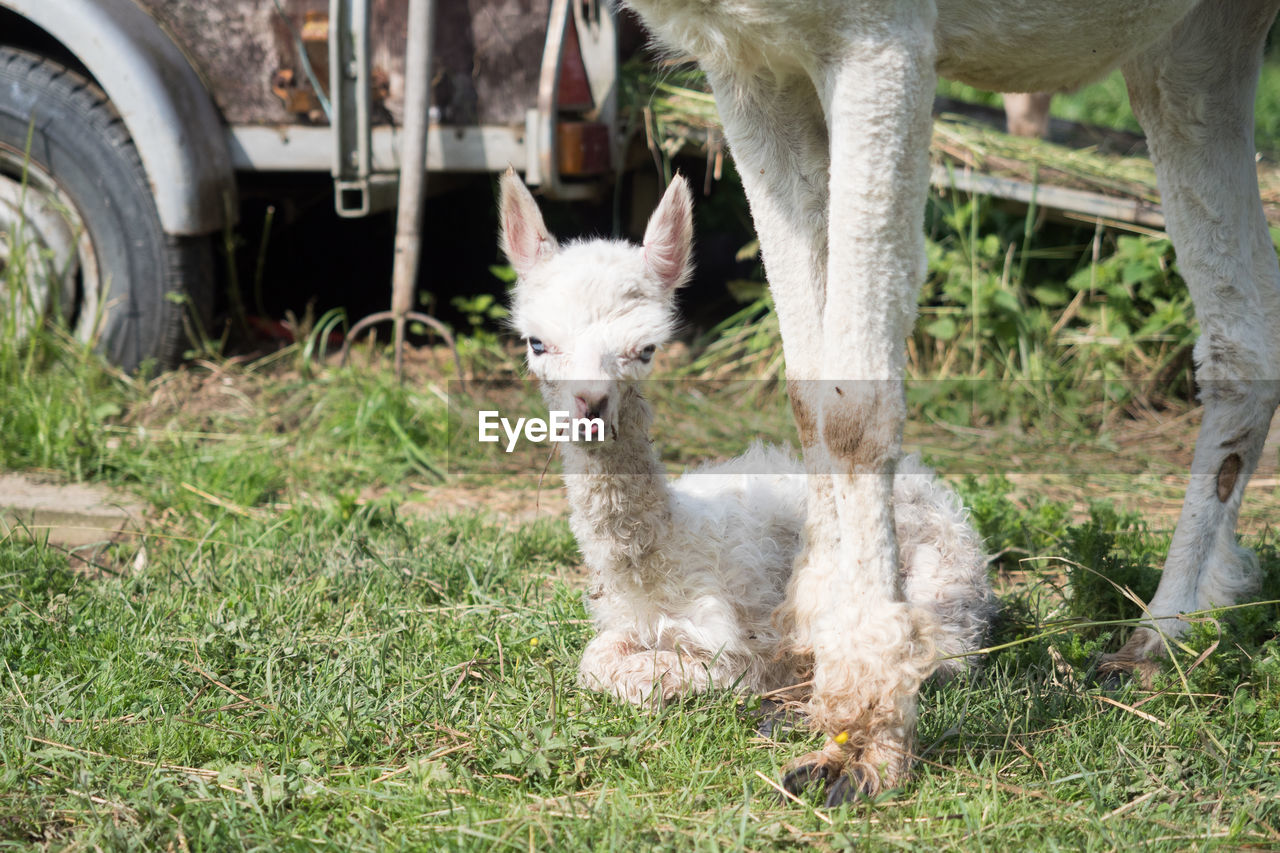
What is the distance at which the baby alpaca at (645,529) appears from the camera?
2.49m

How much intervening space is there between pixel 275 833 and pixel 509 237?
1.44 m

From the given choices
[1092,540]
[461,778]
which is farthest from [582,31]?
[461,778]

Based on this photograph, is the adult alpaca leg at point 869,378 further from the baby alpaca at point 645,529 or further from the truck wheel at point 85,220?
the truck wheel at point 85,220

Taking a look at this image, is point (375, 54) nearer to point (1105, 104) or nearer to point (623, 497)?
point (623, 497)

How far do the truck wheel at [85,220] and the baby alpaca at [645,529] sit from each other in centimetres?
290

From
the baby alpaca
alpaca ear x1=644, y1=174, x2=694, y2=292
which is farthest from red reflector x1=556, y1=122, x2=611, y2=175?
alpaca ear x1=644, y1=174, x2=694, y2=292

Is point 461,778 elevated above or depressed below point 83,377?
below

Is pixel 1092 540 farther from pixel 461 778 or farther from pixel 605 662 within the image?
pixel 461 778

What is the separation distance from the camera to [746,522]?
9.89 ft

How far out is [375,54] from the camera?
5.23 meters

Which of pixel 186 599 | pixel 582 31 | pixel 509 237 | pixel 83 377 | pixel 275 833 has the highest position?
pixel 582 31

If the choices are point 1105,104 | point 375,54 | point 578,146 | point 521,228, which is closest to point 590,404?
point 521,228

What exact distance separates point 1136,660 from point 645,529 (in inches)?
52.3

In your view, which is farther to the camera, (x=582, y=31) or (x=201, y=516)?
(x=582, y=31)
